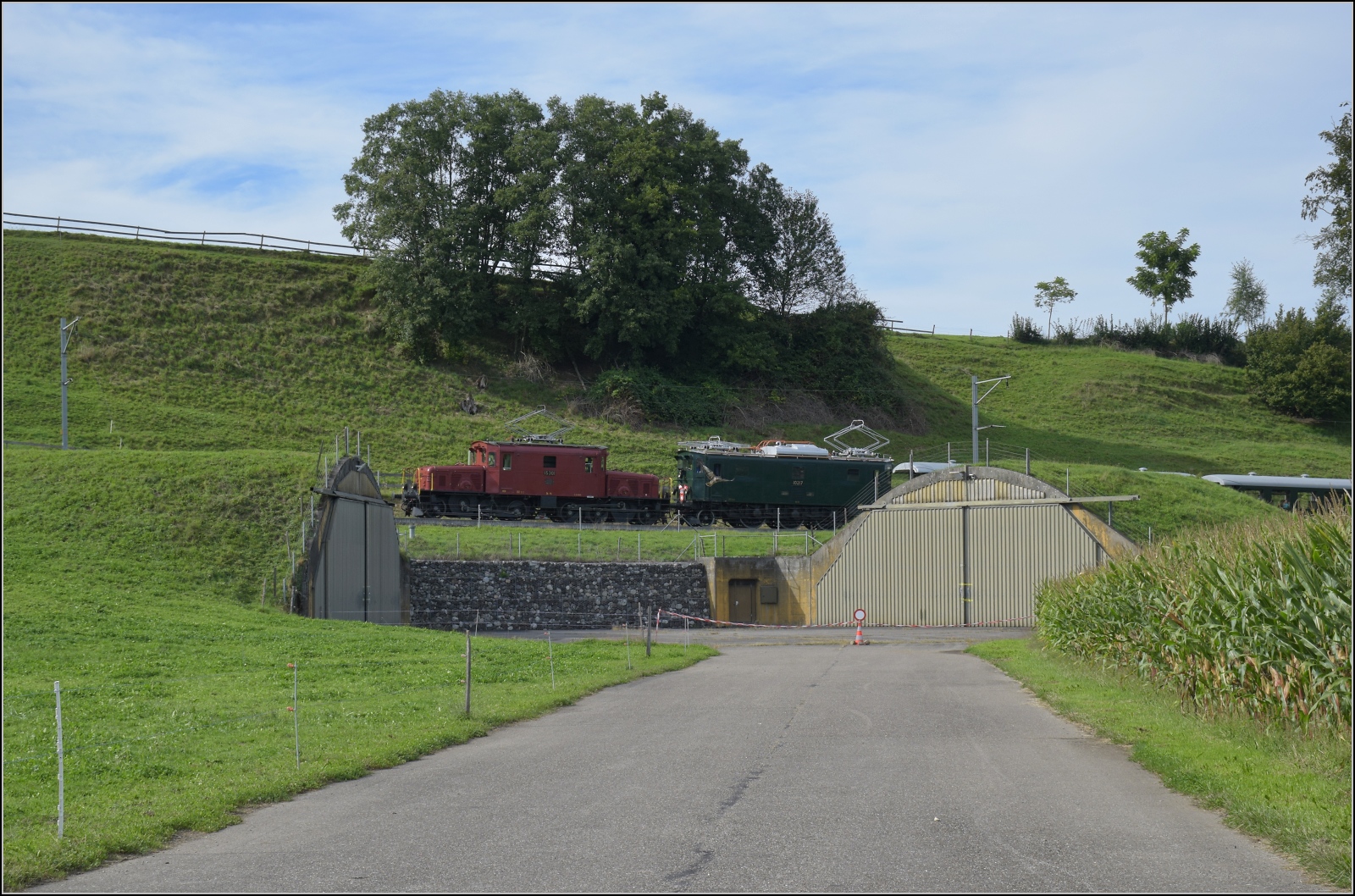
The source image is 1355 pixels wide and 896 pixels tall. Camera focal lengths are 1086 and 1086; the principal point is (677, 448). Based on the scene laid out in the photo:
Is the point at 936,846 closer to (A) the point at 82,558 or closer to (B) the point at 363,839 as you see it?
(B) the point at 363,839

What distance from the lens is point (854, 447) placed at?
58500mm

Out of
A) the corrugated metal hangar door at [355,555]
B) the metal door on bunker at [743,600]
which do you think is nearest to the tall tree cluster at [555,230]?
the metal door on bunker at [743,600]

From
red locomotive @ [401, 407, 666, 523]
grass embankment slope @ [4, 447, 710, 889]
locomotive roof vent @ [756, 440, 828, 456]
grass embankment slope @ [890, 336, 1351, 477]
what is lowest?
grass embankment slope @ [4, 447, 710, 889]

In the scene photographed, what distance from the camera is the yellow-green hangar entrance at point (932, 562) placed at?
1437 inches

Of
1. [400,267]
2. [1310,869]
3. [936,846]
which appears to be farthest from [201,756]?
[400,267]

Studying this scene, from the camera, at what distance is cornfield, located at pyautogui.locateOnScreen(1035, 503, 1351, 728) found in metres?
9.88

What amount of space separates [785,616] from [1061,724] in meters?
25.8

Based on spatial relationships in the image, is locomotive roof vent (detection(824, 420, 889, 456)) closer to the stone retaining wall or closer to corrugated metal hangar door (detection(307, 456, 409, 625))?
the stone retaining wall

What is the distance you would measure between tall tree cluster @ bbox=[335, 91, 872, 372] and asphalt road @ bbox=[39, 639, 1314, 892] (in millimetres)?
46379

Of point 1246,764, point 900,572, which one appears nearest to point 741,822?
point 1246,764

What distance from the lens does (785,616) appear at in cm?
3934

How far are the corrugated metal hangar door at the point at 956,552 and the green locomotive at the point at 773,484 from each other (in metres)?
4.33

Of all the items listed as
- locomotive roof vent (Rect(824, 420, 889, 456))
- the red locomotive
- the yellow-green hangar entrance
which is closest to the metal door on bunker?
the yellow-green hangar entrance

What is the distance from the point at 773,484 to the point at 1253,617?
33.5 meters
